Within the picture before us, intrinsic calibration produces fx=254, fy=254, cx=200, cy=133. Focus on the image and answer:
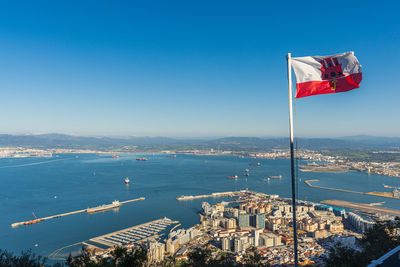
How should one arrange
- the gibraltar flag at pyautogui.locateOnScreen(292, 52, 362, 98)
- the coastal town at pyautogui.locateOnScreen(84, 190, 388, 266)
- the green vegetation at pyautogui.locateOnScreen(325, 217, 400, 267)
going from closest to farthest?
1. the gibraltar flag at pyautogui.locateOnScreen(292, 52, 362, 98)
2. the green vegetation at pyautogui.locateOnScreen(325, 217, 400, 267)
3. the coastal town at pyautogui.locateOnScreen(84, 190, 388, 266)

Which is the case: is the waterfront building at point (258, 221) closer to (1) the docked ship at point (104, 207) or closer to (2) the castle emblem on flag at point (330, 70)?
(1) the docked ship at point (104, 207)

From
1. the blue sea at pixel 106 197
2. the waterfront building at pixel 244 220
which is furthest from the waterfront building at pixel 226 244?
the blue sea at pixel 106 197

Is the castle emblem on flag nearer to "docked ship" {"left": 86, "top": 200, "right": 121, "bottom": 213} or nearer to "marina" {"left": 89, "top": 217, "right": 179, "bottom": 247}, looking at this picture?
"marina" {"left": 89, "top": 217, "right": 179, "bottom": 247}

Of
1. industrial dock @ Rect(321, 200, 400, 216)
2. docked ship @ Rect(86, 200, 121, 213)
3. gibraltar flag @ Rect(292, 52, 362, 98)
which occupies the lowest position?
industrial dock @ Rect(321, 200, 400, 216)

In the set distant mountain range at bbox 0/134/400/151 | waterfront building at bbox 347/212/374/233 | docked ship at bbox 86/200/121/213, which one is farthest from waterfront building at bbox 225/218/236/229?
distant mountain range at bbox 0/134/400/151

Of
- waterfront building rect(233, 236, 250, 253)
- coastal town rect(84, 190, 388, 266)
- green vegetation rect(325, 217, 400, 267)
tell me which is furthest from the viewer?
waterfront building rect(233, 236, 250, 253)

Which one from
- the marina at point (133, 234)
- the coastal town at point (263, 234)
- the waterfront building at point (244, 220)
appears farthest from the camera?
the waterfront building at point (244, 220)

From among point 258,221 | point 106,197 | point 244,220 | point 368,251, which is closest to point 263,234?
point 258,221
